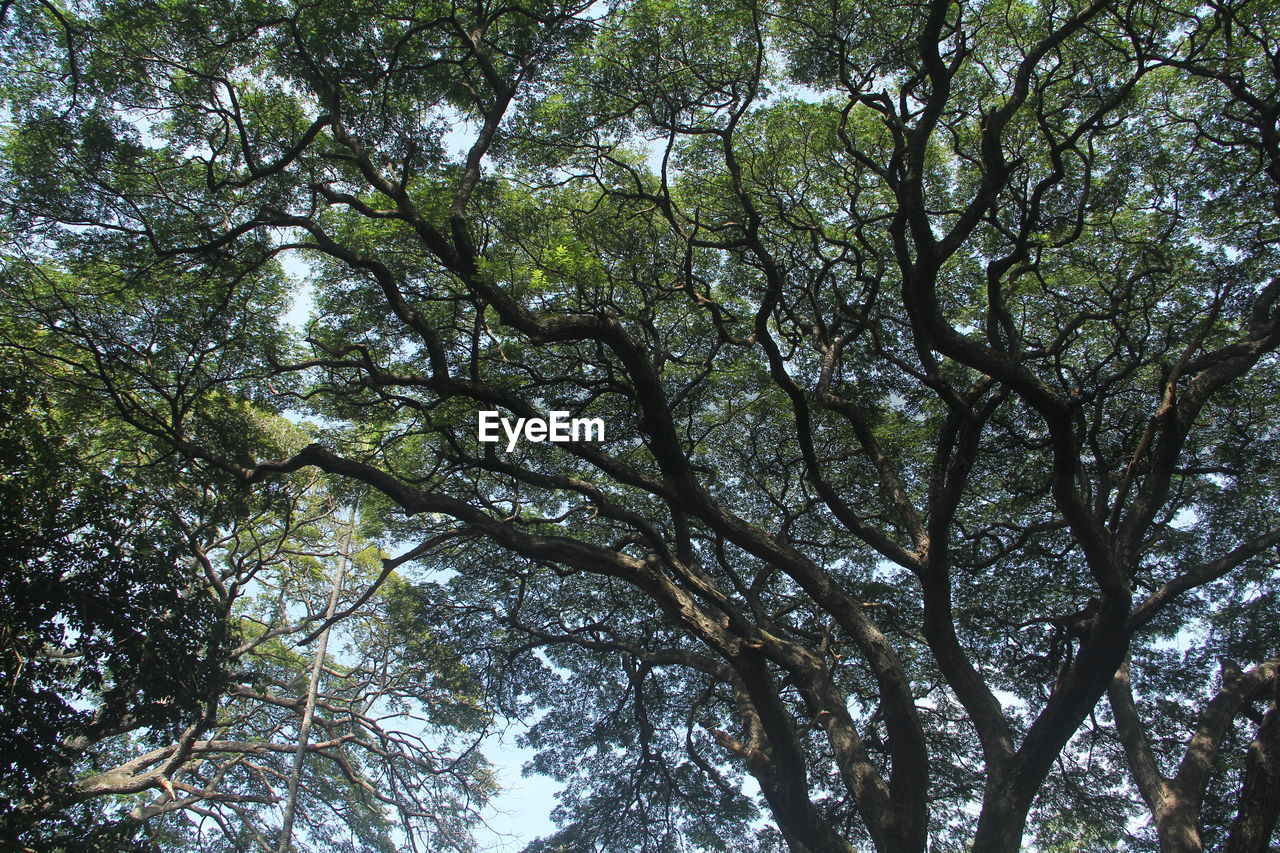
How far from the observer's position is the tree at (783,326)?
6.77 m

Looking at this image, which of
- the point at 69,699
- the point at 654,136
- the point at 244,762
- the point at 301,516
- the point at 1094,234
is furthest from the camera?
the point at 244,762

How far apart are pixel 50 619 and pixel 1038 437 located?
10.3 metres

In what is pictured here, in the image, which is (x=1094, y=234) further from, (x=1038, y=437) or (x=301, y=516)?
(x=301, y=516)

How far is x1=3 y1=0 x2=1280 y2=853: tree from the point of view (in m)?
6.77

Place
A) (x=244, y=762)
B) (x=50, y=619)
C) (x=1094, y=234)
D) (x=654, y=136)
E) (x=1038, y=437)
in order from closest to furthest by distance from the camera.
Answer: (x=50, y=619) → (x=654, y=136) → (x=1094, y=234) → (x=1038, y=437) → (x=244, y=762)

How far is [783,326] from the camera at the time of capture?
983 cm

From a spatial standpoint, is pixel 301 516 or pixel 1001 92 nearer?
pixel 1001 92

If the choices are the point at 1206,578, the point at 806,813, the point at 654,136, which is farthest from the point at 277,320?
the point at 1206,578

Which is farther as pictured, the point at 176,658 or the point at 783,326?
the point at 783,326

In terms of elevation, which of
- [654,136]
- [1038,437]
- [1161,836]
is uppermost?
[654,136]

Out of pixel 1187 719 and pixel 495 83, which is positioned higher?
pixel 495 83

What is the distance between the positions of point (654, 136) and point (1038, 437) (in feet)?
19.3

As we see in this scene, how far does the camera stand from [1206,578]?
7363 millimetres

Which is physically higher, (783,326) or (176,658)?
(783,326)
